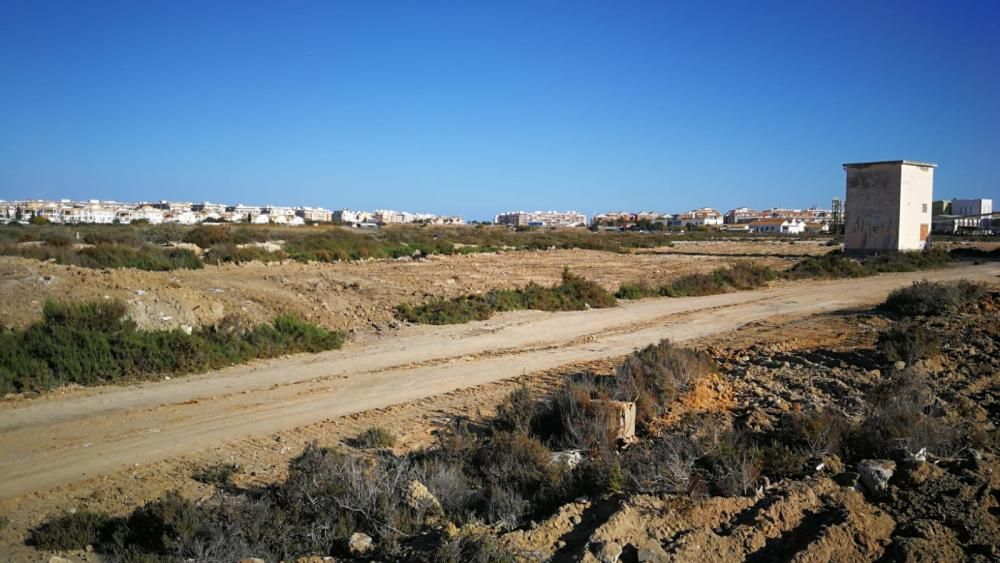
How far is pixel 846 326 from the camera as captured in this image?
18641 mm

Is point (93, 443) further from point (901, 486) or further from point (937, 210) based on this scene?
point (937, 210)

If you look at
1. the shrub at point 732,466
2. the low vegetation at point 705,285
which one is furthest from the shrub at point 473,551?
the low vegetation at point 705,285

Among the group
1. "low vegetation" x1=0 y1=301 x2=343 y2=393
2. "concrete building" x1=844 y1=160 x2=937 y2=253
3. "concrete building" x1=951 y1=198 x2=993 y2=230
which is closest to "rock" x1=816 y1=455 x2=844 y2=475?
"low vegetation" x1=0 y1=301 x2=343 y2=393

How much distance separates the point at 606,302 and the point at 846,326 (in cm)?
892

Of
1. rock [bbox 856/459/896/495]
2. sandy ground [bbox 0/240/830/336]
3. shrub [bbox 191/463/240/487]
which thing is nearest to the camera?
rock [bbox 856/459/896/495]

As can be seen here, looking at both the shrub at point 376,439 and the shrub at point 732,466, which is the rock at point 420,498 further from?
the shrub at point 732,466

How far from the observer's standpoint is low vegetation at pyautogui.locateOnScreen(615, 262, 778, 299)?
29016 millimetres

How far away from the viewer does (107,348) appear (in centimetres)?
1359

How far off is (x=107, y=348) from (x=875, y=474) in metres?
13.1

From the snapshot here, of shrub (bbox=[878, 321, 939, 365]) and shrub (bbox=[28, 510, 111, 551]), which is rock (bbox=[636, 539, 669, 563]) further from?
shrub (bbox=[878, 321, 939, 365])

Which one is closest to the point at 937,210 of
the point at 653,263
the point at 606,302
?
the point at 653,263

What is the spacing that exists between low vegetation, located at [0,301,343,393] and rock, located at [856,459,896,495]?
478 inches

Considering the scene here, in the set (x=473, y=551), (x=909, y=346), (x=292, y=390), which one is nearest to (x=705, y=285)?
(x=909, y=346)

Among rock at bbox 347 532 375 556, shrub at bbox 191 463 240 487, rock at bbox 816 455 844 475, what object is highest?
rock at bbox 816 455 844 475
